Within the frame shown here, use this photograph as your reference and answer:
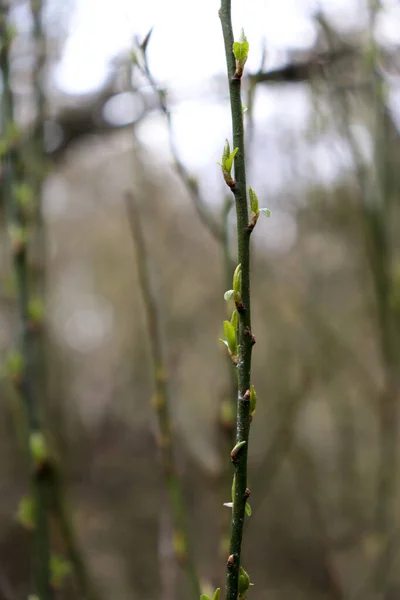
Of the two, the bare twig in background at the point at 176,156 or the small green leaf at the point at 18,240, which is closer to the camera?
the bare twig in background at the point at 176,156

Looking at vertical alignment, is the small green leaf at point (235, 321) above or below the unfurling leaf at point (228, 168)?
below

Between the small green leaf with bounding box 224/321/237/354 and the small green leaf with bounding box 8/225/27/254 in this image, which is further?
the small green leaf with bounding box 8/225/27/254

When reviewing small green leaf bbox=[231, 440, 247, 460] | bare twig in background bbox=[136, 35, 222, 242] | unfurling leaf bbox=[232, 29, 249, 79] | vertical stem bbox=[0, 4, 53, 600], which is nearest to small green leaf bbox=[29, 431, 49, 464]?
vertical stem bbox=[0, 4, 53, 600]

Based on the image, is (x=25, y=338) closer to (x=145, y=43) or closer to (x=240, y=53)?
(x=145, y=43)

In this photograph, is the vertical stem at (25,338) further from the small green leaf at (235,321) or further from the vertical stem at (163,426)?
the small green leaf at (235,321)

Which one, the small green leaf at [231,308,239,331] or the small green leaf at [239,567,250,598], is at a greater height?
the small green leaf at [231,308,239,331]

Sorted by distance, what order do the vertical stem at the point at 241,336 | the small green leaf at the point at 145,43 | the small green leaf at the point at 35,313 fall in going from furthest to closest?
the small green leaf at the point at 35,313 → the small green leaf at the point at 145,43 → the vertical stem at the point at 241,336

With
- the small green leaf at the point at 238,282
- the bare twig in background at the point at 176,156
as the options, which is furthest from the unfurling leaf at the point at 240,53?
the bare twig in background at the point at 176,156

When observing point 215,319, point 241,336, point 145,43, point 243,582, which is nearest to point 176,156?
point 145,43

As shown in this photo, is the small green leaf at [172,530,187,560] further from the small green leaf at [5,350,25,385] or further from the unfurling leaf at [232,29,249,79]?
the unfurling leaf at [232,29,249,79]
